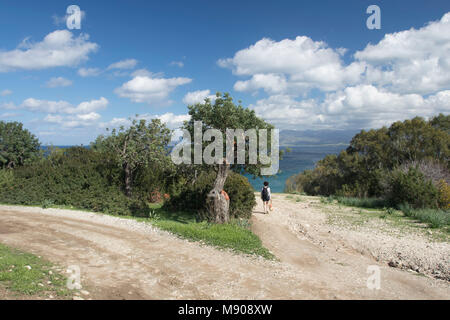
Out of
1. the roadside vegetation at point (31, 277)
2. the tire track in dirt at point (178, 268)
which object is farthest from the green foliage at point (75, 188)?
the roadside vegetation at point (31, 277)

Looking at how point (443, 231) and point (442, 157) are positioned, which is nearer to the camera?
point (443, 231)

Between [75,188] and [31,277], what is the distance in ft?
38.3

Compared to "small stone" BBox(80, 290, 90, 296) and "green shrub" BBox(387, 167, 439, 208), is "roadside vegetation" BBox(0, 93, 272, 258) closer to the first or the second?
"small stone" BBox(80, 290, 90, 296)

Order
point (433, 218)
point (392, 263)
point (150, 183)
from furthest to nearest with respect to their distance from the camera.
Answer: point (150, 183)
point (433, 218)
point (392, 263)

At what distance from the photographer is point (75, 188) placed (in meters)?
16.5

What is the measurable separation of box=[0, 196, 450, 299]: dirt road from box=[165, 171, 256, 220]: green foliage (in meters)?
1.94

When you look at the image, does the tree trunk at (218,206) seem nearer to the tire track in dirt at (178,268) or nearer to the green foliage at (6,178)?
the tire track in dirt at (178,268)

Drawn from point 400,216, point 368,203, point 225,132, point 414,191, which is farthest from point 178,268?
point 368,203

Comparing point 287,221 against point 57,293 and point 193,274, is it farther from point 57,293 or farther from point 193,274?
point 57,293

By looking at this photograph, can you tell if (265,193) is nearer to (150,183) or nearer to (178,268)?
(150,183)

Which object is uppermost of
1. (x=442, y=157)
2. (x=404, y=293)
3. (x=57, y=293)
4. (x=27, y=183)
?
(x=442, y=157)

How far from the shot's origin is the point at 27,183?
665 inches
